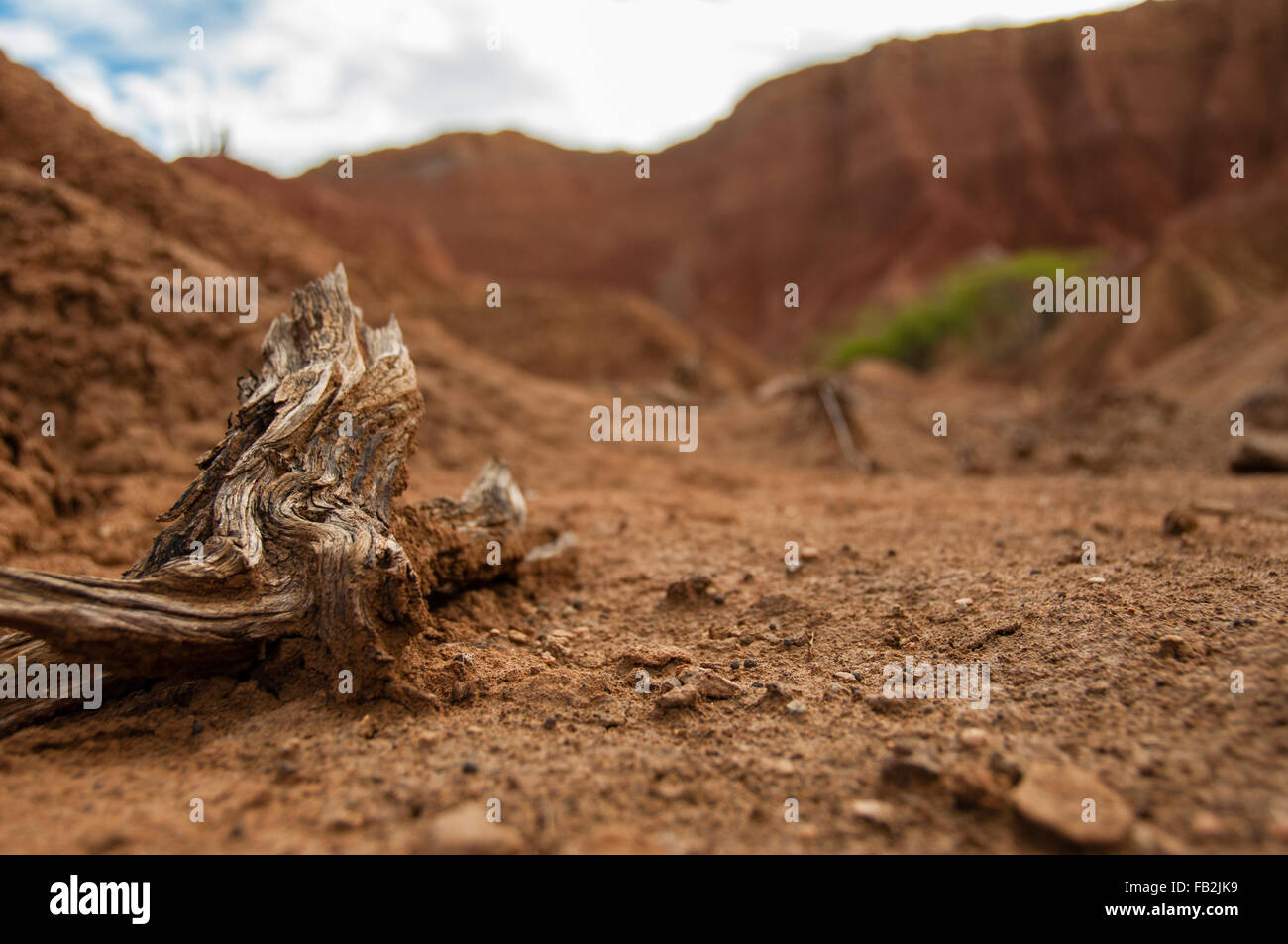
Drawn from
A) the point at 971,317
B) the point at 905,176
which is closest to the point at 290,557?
the point at 971,317

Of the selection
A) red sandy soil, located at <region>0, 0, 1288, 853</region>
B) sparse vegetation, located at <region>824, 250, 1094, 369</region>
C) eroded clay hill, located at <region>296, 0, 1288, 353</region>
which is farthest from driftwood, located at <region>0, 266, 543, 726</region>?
eroded clay hill, located at <region>296, 0, 1288, 353</region>

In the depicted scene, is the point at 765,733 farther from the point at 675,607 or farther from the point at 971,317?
the point at 971,317

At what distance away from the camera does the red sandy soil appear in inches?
64.6

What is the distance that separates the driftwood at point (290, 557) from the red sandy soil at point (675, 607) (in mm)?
134

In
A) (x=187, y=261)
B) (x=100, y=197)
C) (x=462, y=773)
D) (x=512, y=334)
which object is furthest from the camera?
(x=512, y=334)

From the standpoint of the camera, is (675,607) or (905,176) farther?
(905,176)

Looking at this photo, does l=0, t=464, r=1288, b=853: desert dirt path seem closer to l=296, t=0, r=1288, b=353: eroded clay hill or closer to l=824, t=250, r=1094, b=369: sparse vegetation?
l=824, t=250, r=1094, b=369: sparse vegetation

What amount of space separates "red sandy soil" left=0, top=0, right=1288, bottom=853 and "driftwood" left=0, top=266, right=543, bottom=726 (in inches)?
5.3

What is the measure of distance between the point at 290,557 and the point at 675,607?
147 centimetres

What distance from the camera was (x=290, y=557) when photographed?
2.34m

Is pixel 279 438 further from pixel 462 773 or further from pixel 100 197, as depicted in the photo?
pixel 100 197

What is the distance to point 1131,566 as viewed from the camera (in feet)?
9.60
